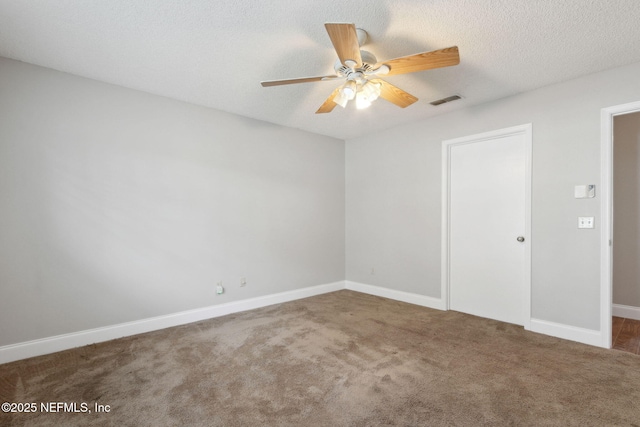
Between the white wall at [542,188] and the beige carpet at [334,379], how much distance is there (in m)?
0.62

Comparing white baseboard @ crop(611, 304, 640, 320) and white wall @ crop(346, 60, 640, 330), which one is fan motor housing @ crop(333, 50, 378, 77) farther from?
white baseboard @ crop(611, 304, 640, 320)

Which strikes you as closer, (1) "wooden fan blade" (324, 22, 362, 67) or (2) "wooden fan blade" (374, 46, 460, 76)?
(1) "wooden fan blade" (324, 22, 362, 67)

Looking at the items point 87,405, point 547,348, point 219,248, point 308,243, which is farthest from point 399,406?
point 308,243

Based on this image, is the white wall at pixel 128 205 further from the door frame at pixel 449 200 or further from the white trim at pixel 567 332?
the white trim at pixel 567 332

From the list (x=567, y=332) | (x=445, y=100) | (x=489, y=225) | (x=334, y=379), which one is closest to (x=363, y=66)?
(x=445, y=100)

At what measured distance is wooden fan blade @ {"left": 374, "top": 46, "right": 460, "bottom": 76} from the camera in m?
1.96

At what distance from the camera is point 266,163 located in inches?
172

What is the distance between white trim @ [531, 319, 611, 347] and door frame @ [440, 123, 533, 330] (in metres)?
0.09

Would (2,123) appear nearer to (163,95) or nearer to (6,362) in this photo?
(163,95)

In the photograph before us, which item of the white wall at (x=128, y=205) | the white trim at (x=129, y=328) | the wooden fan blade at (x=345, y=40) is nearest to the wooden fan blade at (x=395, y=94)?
the wooden fan blade at (x=345, y=40)

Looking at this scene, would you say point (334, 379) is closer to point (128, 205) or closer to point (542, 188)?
point (128, 205)

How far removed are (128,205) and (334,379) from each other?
2678 millimetres

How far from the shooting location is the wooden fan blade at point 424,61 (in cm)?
196

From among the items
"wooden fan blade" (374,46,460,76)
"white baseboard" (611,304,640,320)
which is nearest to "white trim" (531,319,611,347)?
"white baseboard" (611,304,640,320)
